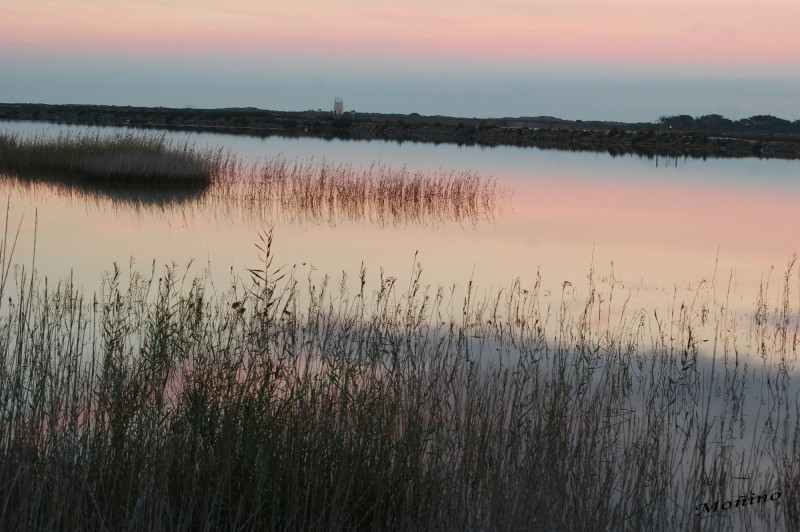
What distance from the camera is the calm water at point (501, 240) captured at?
11.7m

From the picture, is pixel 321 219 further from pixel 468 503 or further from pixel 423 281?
pixel 468 503

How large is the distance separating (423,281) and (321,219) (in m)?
5.66

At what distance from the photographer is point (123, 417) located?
4340 mm

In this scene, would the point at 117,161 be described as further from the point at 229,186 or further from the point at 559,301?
the point at 559,301

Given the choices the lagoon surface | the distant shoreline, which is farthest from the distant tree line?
the lagoon surface

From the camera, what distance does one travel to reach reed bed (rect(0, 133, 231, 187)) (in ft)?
64.6

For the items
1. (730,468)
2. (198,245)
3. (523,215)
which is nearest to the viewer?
(730,468)

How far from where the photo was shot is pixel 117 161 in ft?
65.4

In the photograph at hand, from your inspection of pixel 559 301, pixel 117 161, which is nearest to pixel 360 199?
pixel 117 161

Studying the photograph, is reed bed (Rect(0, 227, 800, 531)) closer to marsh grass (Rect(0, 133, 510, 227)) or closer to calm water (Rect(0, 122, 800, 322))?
calm water (Rect(0, 122, 800, 322))

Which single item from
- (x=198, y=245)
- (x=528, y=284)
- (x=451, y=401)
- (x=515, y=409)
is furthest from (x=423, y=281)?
(x=515, y=409)

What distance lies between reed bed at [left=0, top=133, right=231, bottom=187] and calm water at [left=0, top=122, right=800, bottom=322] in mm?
1532

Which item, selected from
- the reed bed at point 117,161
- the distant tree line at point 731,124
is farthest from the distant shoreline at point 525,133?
the reed bed at point 117,161

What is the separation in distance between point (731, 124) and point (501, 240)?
7275 cm
